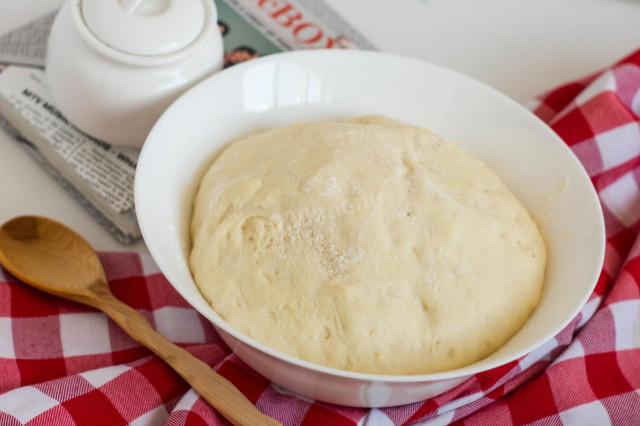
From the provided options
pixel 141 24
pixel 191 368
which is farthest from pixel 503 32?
pixel 191 368

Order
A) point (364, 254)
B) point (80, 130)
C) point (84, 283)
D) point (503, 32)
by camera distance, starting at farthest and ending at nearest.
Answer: point (503, 32), point (80, 130), point (84, 283), point (364, 254)

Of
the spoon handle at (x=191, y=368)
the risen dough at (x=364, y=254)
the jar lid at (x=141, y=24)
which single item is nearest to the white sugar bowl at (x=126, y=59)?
the jar lid at (x=141, y=24)

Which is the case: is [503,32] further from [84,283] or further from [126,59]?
[84,283]

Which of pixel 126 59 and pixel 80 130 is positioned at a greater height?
pixel 126 59

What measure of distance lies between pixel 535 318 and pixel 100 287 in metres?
0.63

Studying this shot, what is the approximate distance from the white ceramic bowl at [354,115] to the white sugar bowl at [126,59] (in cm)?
6

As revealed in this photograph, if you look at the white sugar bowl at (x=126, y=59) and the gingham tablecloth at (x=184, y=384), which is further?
the white sugar bowl at (x=126, y=59)

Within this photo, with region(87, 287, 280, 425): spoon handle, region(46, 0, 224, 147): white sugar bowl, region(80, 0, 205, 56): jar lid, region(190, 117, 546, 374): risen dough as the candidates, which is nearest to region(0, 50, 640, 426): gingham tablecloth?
region(87, 287, 280, 425): spoon handle

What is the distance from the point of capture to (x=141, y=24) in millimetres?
997

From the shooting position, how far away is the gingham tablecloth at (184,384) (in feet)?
2.85

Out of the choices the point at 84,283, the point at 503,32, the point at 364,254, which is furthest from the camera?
the point at 503,32

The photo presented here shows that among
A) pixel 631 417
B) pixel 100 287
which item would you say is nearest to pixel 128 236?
pixel 100 287

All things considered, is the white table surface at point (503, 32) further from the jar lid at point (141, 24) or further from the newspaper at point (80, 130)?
the jar lid at point (141, 24)

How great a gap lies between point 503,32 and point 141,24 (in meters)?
0.92
